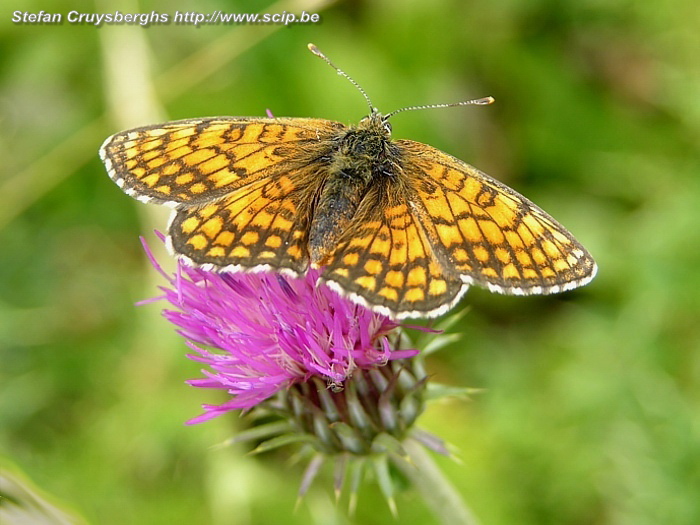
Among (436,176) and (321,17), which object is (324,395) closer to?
(436,176)

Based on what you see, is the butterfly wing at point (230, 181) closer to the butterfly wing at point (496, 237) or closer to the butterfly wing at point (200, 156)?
the butterfly wing at point (200, 156)

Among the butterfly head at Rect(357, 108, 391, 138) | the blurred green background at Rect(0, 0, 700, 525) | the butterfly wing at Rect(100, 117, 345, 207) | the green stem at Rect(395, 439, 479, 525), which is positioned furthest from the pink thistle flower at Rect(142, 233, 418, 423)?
the blurred green background at Rect(0, 0, 700, 525)

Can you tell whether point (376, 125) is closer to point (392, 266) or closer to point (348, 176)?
point (348, 176)

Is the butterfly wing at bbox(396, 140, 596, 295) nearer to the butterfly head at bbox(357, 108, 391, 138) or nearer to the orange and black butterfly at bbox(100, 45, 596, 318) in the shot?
the orange and black butterfly at bbox(100, 45, 596, 318)

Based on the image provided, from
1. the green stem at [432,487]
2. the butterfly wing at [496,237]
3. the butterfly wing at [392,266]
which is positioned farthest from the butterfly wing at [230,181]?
the green stem at [432,487]

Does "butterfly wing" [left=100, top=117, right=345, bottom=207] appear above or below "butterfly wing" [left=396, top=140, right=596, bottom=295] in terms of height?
above
